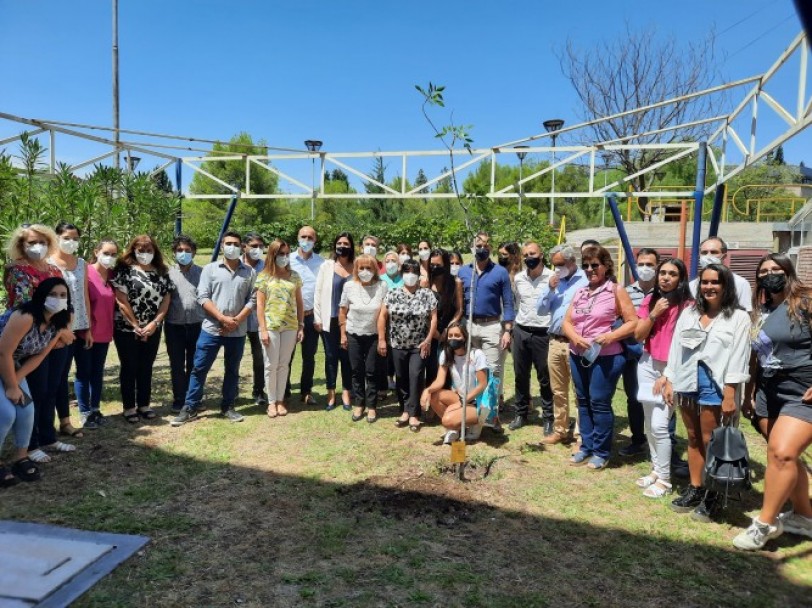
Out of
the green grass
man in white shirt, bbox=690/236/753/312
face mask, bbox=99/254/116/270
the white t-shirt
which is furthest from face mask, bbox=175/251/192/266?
man in white shirt, bbox=690/236/753/312

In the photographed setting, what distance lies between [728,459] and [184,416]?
4755mm

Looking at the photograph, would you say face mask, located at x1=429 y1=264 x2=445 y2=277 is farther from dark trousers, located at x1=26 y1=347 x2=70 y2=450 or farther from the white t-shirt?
dark trousers, located at x1=26 y1=347 x2=70 y2=450

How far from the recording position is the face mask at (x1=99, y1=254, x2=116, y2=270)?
5305mm

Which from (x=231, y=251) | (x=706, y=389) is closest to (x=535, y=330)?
(x=706, y=389)

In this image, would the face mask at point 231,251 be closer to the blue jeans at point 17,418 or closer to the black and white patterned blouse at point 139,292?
the black and white patterned blouse at point 139,292

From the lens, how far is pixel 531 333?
5.49 m

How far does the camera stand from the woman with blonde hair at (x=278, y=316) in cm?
577

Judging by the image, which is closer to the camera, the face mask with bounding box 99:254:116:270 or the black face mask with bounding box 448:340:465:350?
the black face mask with bounding box 448:340:465:350

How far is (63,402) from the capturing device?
5043mm

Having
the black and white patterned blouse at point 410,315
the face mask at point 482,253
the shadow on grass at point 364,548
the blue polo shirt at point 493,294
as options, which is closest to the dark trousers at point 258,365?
the black and white patterned blouse at point 410,315

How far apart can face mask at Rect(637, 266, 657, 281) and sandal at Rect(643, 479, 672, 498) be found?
5.22 feet

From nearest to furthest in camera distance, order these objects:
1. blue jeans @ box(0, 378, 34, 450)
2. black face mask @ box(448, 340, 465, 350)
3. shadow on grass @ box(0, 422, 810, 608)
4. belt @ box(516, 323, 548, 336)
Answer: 1. shadow on grass @ box(0, 422, 810, 608)
2. blue jeans @ box(0, 378, 34, 450)
3. black face mask @ box(448, 340, 465, 350)
4. belt @ box(516, 323, 548, 336)

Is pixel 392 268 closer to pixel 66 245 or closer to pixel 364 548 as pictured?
pixel 66 245

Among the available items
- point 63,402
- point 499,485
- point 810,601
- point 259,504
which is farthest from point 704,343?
point 63,402
